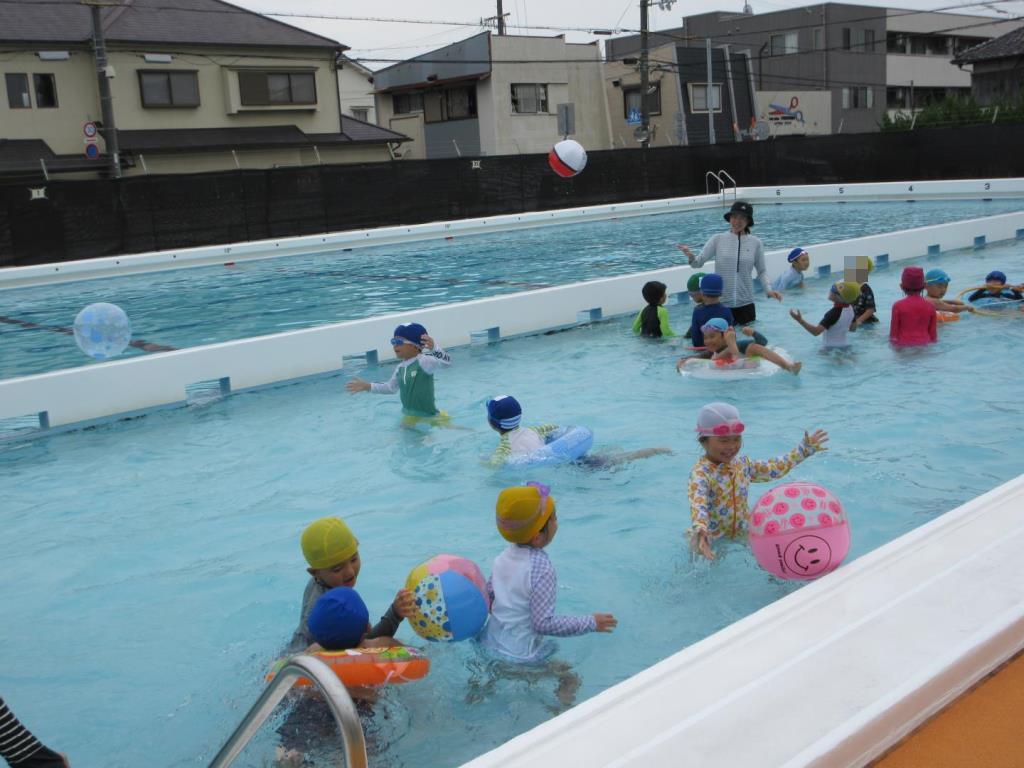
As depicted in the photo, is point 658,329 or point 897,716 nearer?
point 897,716

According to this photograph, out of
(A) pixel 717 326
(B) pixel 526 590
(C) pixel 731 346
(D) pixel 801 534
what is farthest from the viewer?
(C) pixel 731 346

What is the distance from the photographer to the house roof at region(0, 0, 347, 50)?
31.7 m

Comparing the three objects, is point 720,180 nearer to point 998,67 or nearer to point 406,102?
point 998,67

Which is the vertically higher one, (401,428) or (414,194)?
(414,194)

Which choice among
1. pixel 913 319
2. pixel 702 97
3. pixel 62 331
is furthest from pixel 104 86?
pixel 702 97

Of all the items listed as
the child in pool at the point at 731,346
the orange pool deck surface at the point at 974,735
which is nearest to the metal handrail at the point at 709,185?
the child in pool at the point at 731,346

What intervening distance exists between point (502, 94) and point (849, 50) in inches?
915

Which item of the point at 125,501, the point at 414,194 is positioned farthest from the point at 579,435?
the point at 414,194

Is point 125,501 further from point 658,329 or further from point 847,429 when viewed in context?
point 658,329

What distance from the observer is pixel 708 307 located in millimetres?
9242

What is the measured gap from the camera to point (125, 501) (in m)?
6.82

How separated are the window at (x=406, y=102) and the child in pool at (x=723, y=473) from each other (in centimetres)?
4667

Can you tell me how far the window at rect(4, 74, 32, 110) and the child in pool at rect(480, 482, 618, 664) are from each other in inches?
1300

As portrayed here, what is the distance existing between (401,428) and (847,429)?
361cm
